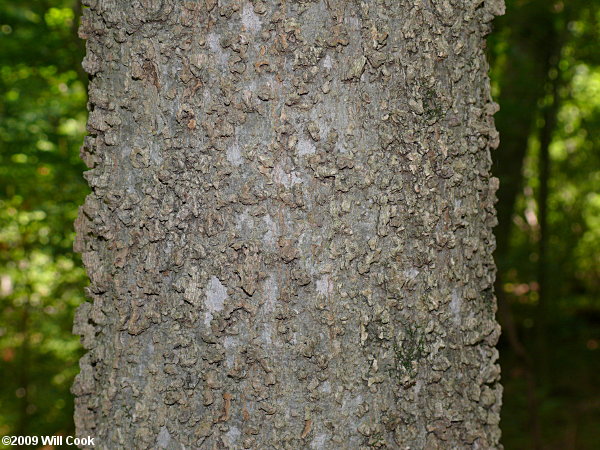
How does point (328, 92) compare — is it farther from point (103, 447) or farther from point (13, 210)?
point (13, 210)

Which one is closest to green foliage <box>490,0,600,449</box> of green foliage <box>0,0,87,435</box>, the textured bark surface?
the textured bark surface

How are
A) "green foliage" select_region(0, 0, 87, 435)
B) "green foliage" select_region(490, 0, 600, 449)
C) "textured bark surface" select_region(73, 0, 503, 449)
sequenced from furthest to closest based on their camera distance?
"green foliage" select_region(490, 0, 600, 449), "green foliage" select_region(0, 0, 87, 435), "textured bark surface" select_region(73, 0, 503, 449)

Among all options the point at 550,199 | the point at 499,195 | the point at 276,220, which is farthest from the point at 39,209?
the point at 550,199

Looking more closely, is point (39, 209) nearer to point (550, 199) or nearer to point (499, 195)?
point (499, 195)

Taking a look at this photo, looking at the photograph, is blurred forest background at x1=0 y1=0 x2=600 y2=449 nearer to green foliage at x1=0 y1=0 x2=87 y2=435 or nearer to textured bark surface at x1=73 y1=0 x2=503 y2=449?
green foliage at x1=0 y1=0 x2=87 y2=435

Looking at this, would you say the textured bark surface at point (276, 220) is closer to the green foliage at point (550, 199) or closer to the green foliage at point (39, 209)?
the green foliage at point (550, 199)
